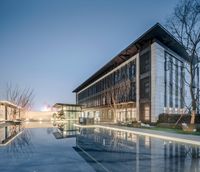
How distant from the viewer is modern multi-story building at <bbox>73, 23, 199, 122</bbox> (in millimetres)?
38219

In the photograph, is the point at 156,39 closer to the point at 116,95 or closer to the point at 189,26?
the point at 189,26

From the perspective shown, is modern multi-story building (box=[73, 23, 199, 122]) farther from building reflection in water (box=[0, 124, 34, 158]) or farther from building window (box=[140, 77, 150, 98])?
building reflection in water (box=[0, 124, 34, 158])

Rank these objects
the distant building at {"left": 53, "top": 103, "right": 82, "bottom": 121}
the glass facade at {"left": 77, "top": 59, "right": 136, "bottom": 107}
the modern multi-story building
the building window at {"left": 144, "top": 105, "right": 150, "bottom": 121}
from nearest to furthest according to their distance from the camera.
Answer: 1. the modern multi-story building
2. the building window at {"left": 144, "top": 105, "right": 150, "bottom": 121}
3. the glass facade at {"left": 77, "top": 59, "right": 136, "bottom": 107}
4. the distant building at {"left": 53, "top": 103, "right": 82, "bottom": 121}

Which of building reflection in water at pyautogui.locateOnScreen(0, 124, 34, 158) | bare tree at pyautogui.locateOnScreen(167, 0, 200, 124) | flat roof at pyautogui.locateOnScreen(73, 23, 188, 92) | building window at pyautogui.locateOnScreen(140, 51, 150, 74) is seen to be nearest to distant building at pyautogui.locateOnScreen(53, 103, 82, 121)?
flat roof at pyautogui.locateOnScreen(73, 23, 188, 92)

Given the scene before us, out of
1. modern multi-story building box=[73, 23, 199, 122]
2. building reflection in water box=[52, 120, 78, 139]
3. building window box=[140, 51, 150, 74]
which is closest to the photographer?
building reflection in water box=[52, 120, 78, 139]

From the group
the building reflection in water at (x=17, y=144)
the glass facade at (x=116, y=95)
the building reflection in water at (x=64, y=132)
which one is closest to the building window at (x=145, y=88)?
the glass facade at (x=116, y=95)

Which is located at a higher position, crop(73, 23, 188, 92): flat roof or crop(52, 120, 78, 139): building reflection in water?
crop(73, 23, 188, 92): flat roof

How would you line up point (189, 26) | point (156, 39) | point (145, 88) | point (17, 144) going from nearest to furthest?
point (17, 144), point (189, 26), point (156, 39), point (145, 88)

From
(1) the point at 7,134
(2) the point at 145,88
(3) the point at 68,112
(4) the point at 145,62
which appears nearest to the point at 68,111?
(3) the point at 68,112

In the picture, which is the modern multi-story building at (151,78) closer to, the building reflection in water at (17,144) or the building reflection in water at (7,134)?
the building reflection in water at (7,134)

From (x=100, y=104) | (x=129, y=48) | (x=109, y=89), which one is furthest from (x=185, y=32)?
(x=100, y=104)

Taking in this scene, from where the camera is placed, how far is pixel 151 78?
3875 centimetres

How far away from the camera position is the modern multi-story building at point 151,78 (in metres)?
38.2

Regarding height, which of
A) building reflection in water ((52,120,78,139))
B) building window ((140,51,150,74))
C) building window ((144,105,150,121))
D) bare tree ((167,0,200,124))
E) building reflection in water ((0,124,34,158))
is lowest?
building reflection in water ((52,120,78,139))
